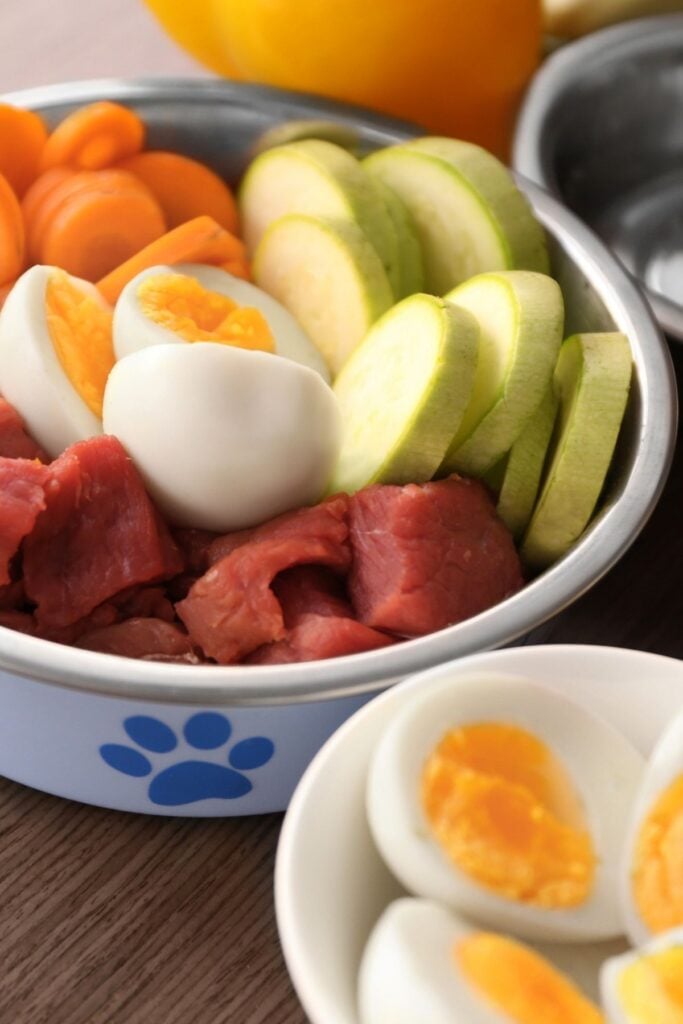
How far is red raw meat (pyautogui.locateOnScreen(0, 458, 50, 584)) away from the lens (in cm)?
110

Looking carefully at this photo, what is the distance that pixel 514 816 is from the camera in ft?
2.47

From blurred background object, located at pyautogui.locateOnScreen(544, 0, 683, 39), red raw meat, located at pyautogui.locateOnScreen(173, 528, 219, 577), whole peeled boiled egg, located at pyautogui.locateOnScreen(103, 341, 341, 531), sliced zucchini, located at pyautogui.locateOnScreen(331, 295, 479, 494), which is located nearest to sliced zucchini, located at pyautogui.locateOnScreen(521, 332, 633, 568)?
sliced zucchini, located at pyautogui.locateOnScreen(331, 295, 479, 494)

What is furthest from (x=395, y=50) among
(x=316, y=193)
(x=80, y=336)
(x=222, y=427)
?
(x=222, y=427)

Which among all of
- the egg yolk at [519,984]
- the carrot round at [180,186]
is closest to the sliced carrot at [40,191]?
the carrot round at [180,186]

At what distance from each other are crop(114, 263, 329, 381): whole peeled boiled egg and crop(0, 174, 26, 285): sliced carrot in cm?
16

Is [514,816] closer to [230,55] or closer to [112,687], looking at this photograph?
[112,687]

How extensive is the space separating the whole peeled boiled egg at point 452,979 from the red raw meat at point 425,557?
1.40ft

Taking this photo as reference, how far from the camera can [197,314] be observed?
1360 mm

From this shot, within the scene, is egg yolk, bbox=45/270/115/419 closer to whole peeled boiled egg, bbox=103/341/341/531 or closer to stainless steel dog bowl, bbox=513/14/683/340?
whole peeled boiled egg, bbox=103/341/341/531

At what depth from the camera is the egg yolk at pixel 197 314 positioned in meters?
1.33

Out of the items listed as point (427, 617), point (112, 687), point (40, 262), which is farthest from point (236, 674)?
point (40, 262)

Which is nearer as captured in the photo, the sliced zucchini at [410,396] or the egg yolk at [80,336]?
the sliced zucchini at [410,396]

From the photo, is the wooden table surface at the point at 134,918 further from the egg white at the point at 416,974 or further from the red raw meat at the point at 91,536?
the egg white at the point at 416,974

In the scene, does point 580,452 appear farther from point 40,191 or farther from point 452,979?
point 40,191
